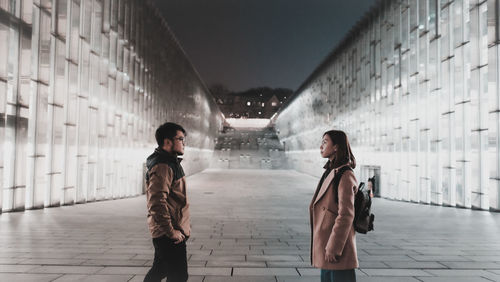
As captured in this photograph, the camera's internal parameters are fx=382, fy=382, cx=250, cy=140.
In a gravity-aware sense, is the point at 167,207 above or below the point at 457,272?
above

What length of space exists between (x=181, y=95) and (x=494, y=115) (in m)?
26.7

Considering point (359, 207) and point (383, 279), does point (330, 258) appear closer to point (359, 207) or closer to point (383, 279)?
point (359, 207)

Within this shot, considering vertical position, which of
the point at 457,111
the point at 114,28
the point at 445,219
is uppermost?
the point at 114,28

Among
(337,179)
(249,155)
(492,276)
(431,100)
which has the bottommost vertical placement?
(492,276)

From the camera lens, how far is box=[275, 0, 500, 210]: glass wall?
13633mm

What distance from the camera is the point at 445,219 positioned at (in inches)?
447

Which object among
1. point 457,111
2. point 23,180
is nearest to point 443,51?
point 457,111

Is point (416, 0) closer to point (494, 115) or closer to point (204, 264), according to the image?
point (494, 115)

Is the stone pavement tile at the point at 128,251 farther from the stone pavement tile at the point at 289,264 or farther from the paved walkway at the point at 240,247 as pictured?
the stone pavement tile at the point at 289,264

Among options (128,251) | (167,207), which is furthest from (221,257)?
(167,207)

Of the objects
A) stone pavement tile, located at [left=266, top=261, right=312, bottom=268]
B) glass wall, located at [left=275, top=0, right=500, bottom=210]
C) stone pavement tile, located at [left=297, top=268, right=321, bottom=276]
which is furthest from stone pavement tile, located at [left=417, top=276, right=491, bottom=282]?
glass wall, located at [left=275, top=0, right=500, bottom=210]

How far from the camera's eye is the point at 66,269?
5500 millimetres

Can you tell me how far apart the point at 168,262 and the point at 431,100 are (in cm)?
1594

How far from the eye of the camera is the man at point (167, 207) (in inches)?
126
